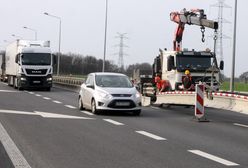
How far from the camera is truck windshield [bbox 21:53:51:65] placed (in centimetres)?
3509

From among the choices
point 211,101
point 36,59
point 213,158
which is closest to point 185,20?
point 211,101

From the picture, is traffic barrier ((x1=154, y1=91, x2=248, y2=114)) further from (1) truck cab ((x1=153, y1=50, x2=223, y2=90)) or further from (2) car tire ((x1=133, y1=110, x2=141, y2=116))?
(2) car tire ((x1=133, y1=110, x2=141, y2=116))

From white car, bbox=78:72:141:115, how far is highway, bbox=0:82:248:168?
662 millimetres

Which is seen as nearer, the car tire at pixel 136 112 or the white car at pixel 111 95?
the white car at pixel 111 95

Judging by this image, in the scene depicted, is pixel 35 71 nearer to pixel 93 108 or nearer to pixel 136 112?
pixel 93 108

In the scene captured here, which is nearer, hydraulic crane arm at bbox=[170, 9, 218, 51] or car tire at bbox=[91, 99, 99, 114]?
car tire at bbox=[91, 99, 99, 114]

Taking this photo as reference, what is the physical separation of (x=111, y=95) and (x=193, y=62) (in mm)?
6633

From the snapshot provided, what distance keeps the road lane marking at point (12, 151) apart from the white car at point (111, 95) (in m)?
5.76

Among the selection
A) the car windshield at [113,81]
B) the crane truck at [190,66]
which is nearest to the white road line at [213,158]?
the car windshield at [113,81]

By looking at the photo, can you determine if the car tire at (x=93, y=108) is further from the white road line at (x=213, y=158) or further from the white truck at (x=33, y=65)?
the white truck at (x=33, y=65)

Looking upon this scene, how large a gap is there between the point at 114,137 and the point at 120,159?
9.27 ft

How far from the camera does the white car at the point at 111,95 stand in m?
17.2

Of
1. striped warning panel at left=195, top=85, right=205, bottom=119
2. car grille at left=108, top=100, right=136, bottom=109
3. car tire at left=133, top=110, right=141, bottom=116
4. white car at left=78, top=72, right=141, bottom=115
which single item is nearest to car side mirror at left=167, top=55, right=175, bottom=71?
white car at left=78, top=72, right=141, bottom=115

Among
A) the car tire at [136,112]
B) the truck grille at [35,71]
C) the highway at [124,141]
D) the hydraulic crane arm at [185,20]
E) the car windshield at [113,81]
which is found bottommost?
the highway at [124,141]
